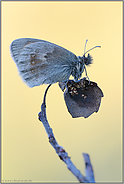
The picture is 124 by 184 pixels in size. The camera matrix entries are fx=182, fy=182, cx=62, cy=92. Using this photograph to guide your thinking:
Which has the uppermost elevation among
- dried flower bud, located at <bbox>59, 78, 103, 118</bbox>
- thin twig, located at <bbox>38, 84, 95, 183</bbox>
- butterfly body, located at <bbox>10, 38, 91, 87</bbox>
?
butterfly body, located at <bbox>10, 38, 91, 87</bbox>

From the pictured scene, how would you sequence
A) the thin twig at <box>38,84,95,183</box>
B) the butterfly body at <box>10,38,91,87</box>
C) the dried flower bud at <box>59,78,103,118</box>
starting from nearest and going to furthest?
the thin twig at <box>38,84,95,183</box> < the dried flower bud at <box>59,78,103,118</box> < the butterfly body at <box>10,38,91,87</box>

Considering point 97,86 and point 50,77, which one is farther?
point 50,77

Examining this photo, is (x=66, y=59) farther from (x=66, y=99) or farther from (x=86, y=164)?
(x=86, y=164)

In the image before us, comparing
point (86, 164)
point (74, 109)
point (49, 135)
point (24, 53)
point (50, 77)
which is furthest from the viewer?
point (24, 53)

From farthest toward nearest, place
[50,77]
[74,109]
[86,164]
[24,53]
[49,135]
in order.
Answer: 1. [24,53]
2. [50,77]
3. [74,109]
4. [49,135]
5. [86,164]

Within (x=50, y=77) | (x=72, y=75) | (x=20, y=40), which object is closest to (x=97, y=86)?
(x=72, y=75)

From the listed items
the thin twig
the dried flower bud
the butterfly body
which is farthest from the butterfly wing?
the thin twig

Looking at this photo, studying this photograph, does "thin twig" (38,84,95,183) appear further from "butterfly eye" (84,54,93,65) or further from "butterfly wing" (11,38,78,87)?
"butterfly eye" (84,54,93,65)
